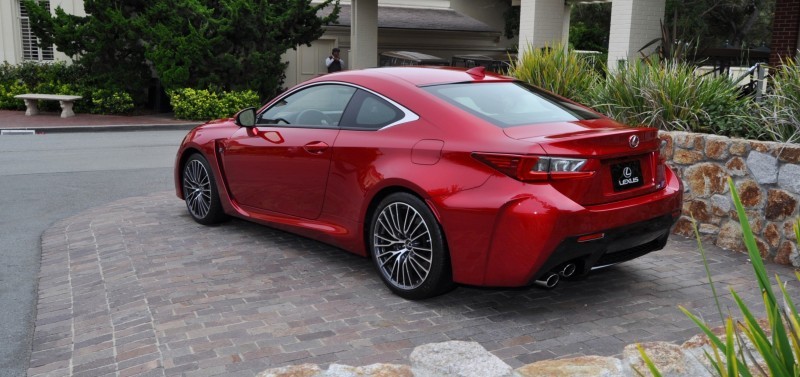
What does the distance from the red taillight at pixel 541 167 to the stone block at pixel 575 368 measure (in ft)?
3.99

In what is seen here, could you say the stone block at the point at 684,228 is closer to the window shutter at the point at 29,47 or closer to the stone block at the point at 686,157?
the stone block at the point at 686,157

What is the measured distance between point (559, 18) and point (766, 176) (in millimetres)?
12120

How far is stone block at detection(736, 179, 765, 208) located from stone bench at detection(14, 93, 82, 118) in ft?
61.7

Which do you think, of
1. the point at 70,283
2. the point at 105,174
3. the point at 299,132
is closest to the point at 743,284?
the point at 299,132

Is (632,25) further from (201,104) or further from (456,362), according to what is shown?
(456,362)

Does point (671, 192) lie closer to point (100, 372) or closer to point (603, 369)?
point (603, 369)

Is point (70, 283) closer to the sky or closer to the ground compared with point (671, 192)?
closer to the ground

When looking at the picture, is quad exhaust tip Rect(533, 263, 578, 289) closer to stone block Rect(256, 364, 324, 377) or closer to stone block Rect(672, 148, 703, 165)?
stone block Rect(256, 364, 324, 377)

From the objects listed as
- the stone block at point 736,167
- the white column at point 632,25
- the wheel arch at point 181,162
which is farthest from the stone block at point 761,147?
the white column at point 632,25

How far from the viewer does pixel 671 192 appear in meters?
5.08

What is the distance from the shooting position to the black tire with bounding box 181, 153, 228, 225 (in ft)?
23.1

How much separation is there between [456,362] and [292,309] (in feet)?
5.55

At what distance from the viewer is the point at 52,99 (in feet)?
68.6

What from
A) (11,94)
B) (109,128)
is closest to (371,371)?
(109,128)
